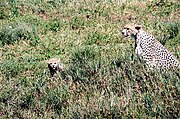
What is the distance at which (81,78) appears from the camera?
6.30m

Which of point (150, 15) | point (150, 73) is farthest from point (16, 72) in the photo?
point (150, 15)

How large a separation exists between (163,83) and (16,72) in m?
3.93

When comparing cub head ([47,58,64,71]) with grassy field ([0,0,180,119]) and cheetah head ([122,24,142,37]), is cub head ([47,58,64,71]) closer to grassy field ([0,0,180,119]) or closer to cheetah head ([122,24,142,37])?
grassy field ([0,0,180,119])

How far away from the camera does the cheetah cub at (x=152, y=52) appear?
271 inches

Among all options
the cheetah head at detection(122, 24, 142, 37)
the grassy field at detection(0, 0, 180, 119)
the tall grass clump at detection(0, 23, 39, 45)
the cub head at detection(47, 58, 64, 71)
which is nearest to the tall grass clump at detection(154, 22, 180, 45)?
the grassy field at detection(0, 0, 180, 119)

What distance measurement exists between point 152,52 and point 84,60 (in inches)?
45.6

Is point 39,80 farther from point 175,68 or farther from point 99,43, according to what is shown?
point 99,43

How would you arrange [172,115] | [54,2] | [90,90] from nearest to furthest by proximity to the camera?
→ [172,115]
[90,90]
[54,2]

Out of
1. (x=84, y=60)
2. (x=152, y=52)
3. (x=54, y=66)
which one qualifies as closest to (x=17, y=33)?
(x=54, y=66)

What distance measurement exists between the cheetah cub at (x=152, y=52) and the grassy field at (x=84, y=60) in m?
0.26

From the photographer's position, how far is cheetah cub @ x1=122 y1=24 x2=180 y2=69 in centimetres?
688

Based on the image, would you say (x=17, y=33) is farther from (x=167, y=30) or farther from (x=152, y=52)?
(x=152, y=52)

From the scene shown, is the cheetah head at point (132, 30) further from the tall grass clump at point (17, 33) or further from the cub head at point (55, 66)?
the tall grass clump at point (17, 33)

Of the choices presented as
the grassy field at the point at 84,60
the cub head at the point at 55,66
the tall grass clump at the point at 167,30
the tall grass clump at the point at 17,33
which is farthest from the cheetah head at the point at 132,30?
the tall grass clump at the point at 17,33
